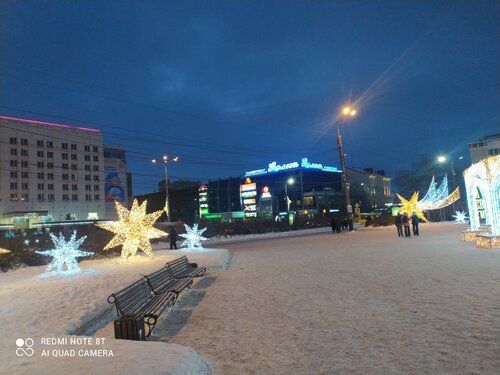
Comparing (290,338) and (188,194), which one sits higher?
(188,194)

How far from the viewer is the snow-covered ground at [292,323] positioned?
15.2 ft

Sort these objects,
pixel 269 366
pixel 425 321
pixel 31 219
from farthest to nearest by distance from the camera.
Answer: pixel 31 219
pixel 425 321
pixel 269 366

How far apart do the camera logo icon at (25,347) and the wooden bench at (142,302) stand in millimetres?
1238

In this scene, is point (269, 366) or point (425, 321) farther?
point (425, 321)

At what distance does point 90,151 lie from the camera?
3841 inches

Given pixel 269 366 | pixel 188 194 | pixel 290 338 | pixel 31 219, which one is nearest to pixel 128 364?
pixel 269 366

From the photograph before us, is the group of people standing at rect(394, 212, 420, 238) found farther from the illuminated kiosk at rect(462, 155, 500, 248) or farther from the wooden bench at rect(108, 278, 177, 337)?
the wooden bench at rect(108, 278, 177, 337)

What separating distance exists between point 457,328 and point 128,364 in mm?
4746

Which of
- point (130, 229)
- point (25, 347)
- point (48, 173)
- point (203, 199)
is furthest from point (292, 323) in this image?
point (203, 199)

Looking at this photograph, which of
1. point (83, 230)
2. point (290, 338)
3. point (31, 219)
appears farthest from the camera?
point (31, 219)

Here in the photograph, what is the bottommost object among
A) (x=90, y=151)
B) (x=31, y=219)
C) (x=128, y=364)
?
(x=128, y=364)

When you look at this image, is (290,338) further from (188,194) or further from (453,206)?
(188,194)

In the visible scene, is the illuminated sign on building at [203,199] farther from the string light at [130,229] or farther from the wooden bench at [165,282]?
the wooden bench at [165,282]

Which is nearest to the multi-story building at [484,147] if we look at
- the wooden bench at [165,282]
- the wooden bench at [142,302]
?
the wooden bench at [165,282]
